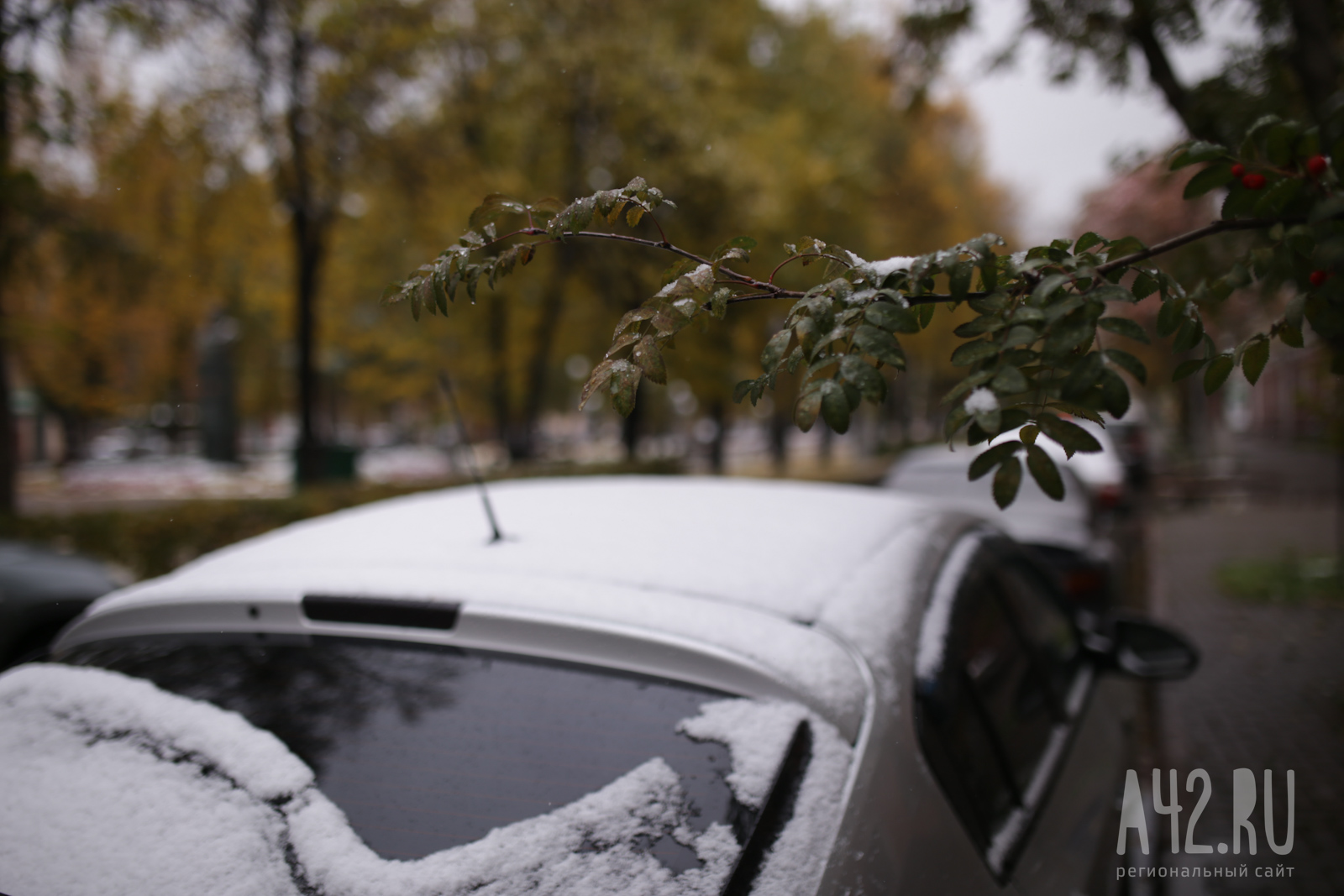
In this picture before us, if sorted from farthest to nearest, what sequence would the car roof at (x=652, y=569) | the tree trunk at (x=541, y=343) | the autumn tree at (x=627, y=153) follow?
the tree trunk at (x=541, y=343) → the autumn tree at (x=627, y=153) → the car roof at (x=652, y=569)

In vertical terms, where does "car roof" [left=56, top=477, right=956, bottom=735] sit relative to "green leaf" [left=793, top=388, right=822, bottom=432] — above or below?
→ below

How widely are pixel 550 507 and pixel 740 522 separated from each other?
1.86 feet

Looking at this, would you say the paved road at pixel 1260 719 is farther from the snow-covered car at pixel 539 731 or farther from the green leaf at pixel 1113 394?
the green leaf at pixel 1113 394

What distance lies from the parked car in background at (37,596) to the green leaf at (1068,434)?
5.00m

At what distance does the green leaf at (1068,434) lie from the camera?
3.80 ft

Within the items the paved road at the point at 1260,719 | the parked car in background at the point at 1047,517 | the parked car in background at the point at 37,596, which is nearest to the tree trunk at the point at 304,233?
the parked car in background at the point at 37,596

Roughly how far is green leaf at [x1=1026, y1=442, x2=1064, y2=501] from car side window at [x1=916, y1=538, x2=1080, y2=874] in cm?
64

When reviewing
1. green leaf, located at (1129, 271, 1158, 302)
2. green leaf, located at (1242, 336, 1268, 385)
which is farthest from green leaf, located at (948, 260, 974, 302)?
green leaf, located at (1242, 336, 1268, 385)

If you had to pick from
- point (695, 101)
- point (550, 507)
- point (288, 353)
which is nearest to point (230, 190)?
point (695, 101)

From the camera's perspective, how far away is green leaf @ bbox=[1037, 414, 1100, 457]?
3.80ft

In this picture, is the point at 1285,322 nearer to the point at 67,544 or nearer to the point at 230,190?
the point at 67,544

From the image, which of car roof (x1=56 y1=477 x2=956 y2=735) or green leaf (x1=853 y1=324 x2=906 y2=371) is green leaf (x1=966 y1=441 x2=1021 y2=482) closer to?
green leaf (x1=853 y1=324 x2=906 y2=371)

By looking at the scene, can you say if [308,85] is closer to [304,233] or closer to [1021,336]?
[304,233]

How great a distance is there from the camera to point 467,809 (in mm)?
1393
